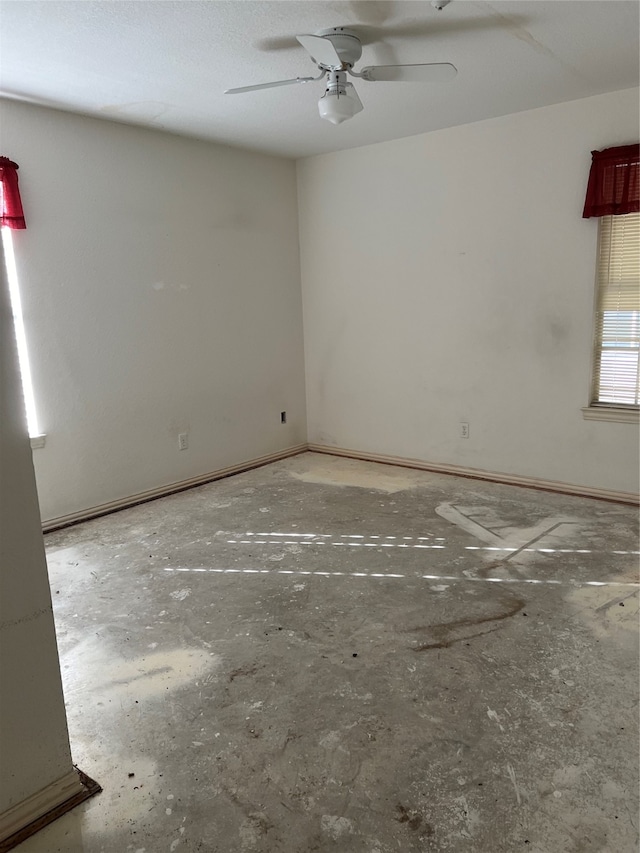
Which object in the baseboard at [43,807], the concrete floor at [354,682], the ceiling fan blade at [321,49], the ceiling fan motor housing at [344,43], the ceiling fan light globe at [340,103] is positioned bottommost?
the concrete floor at [354,682]

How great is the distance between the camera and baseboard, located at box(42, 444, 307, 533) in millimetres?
3871

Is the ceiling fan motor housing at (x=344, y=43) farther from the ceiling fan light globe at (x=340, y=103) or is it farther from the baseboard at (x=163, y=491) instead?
the baseboard at (x=163, y=491)

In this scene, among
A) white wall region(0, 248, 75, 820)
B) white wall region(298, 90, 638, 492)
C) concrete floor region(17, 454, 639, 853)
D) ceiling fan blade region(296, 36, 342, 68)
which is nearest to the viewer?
white wall region(0, 248, 75, 820)

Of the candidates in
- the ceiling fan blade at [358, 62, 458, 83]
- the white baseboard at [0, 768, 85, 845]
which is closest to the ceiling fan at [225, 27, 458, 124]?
the ceiling fan blade at [358, 62, 458, 83]

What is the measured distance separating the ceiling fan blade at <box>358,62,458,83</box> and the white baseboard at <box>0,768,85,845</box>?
2.98m

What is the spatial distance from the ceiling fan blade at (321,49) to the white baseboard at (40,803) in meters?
2.73

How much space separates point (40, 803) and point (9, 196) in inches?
122

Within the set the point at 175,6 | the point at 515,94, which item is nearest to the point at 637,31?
the point at 515,94

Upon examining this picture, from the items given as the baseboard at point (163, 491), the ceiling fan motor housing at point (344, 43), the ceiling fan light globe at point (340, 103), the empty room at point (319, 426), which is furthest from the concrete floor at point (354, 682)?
the ceiling fan motor housing at point (344, 43)

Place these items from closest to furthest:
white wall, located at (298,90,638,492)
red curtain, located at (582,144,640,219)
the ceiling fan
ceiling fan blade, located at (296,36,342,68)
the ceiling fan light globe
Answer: ceiling fan blade, located at (296,36,342,68), the ceiling fan, the ceiling fan light globe, red curtain, located at (582,144,640,219), white wall, located at (298,90,638,492)

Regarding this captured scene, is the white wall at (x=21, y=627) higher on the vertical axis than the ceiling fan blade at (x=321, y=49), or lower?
lower

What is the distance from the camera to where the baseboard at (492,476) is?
4012mm

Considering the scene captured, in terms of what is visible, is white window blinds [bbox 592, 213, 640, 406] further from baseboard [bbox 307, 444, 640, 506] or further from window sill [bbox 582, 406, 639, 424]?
baseboard [bbox 307, 444, 640, 506]

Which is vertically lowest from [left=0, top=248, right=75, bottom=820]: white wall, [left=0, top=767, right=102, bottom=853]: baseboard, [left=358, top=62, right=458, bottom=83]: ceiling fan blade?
[left=0, top=767, right=102, bottom=853]: baseboard
